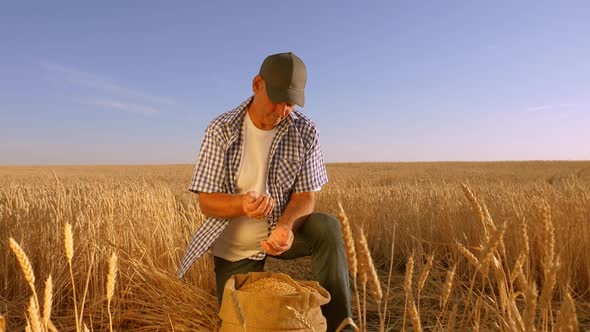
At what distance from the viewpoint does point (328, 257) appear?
208 centimetres

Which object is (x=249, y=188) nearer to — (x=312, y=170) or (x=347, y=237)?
(x=312, y=170)

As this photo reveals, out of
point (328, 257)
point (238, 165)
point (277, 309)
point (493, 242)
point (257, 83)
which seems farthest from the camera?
point (238, 165)

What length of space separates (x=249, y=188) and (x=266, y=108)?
1.34 feet

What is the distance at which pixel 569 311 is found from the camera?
0.70 metres

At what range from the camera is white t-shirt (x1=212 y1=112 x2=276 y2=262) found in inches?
91.1

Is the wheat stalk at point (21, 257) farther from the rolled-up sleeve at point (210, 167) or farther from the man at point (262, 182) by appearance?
the rolled-up sleeve at point (210, 167)

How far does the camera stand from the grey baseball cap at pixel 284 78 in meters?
2.03

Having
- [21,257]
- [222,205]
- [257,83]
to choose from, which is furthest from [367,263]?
[257,83]

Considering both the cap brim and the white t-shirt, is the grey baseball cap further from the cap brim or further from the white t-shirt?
the white t-shirt

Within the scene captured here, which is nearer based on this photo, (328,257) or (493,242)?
(493,242)

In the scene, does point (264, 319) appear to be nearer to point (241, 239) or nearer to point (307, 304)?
point (307, 304)

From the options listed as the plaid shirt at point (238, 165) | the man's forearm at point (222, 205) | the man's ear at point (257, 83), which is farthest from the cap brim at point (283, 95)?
the man's forearm at point (222, 205)

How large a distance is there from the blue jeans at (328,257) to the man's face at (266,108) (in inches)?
17.5

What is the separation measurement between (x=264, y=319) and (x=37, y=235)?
6.86ft
